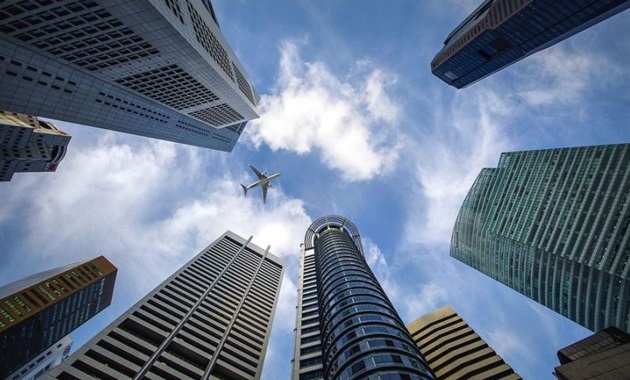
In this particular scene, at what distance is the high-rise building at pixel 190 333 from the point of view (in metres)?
52.4

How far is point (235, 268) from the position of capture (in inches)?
4235

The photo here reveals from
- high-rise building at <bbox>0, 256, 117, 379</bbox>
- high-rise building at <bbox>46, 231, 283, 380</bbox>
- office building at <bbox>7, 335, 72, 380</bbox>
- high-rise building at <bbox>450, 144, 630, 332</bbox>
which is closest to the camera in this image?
high-rise building at <bbox>46, 231, 283, 380</bbox>

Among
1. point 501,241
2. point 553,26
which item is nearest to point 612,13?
point 553,26

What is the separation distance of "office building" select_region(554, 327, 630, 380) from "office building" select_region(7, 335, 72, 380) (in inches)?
5448

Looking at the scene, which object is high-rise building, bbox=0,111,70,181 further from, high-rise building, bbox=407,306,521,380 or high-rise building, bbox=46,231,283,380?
high-rise building, bbox=407,306,521,380

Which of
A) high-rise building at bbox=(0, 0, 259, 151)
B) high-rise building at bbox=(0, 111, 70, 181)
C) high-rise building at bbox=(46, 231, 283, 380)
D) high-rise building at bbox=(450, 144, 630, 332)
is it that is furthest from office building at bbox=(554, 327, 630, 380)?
high-rise building at bbox=(0, 111, 70, 181)

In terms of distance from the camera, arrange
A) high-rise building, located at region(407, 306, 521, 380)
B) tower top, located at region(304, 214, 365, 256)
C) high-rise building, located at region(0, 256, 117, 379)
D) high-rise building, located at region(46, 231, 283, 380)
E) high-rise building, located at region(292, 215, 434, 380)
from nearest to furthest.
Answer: high-rise building, located at region(292, 215, 434, 380) → high-rise building, located at region(46, 231, 283, 380) → high-rise building, located at region(407, 306, 521, 380) → high-rise building, located at region(0, 256, 117, 379) → tower top, located at region(304, 214, 365, 256)

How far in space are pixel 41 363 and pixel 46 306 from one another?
40.2m

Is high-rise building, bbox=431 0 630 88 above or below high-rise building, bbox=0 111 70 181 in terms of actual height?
above

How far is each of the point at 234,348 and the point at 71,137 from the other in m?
137

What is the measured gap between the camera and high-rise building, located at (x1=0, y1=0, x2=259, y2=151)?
46312 millimetres

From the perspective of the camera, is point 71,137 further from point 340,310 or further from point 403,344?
point 403,344

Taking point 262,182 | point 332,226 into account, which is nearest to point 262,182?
point 262,182

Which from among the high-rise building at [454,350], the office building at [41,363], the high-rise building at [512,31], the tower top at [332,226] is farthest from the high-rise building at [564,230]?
the office building at [41,363]
